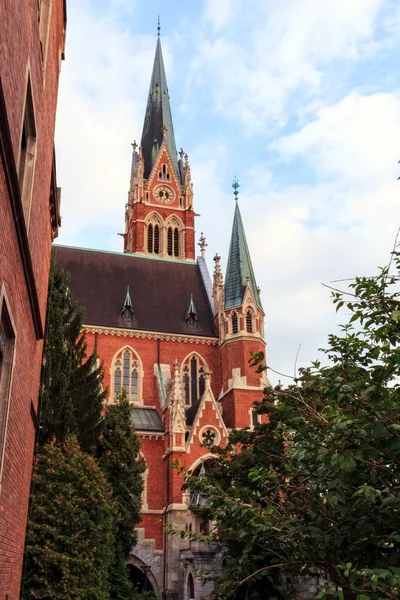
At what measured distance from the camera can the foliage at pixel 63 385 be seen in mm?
18125

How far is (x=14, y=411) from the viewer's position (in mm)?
7391

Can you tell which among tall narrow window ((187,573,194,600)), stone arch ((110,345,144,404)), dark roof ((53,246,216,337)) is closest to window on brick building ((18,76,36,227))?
tall narrow window ((187,573,194,600))

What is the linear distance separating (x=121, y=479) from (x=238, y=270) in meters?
17.4

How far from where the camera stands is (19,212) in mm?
6344

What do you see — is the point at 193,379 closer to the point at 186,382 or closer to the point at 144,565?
the point at 186,382

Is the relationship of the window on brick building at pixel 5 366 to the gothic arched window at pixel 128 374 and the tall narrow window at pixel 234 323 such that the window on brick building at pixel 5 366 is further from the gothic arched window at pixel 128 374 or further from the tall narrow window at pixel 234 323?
the tall narrow window at pixel 234 323

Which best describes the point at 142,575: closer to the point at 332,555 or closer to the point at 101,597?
the point at 101,597

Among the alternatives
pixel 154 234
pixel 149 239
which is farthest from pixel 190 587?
pixel 154 234

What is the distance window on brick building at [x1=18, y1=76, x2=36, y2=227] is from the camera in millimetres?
7684

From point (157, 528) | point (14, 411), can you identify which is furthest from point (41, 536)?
point (157, 528)

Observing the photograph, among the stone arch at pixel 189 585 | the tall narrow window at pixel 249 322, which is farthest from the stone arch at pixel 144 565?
the tall narrow window at pixel 249 322

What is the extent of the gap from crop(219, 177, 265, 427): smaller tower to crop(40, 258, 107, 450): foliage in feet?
40.0

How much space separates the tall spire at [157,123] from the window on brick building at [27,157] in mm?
42384

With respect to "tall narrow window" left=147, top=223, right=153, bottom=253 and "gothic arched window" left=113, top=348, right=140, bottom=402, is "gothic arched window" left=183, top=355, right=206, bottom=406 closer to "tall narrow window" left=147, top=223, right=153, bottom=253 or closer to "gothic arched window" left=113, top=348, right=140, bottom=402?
"gothic arched window" left=113, top=348, right=140, bottom=402
